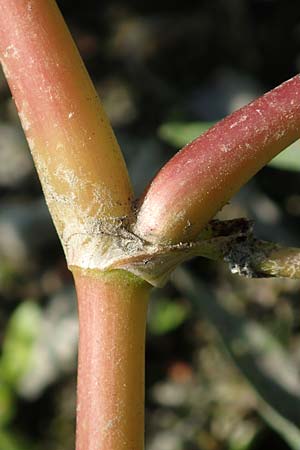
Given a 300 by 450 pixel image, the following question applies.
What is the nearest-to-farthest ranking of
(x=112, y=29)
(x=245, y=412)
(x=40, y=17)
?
A: (x=40, y=17) → (x=245, y=412) → (x=112, y=29)

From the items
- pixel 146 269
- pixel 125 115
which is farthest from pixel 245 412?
pixel 146 269

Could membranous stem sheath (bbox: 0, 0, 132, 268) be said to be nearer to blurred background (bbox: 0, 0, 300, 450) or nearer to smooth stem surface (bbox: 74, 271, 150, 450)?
smooth stem surface (bbox: 74, 271, 150, 450)

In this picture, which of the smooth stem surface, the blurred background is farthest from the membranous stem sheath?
the blurred background

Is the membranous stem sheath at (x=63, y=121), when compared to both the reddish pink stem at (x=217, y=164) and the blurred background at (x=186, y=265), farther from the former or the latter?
the blurred background at (x=186, y=265)

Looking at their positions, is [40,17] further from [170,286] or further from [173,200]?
[170,286]

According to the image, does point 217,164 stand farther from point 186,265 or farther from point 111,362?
point 186,265

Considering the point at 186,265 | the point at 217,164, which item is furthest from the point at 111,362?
the point at 186,265
